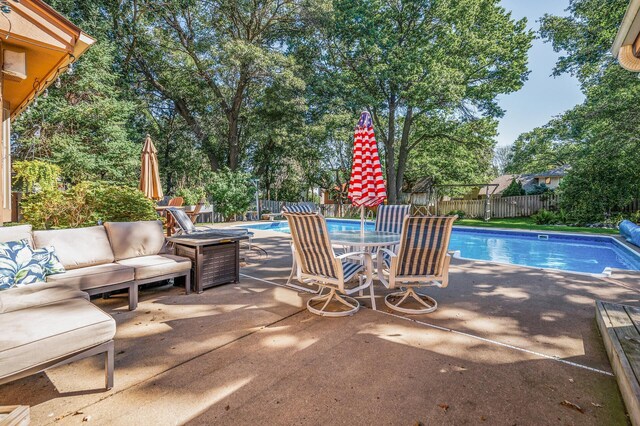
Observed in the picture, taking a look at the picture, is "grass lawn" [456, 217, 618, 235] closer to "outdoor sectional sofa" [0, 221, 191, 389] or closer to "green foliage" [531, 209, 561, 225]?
"green foliage" [531, 209, 561, 225]

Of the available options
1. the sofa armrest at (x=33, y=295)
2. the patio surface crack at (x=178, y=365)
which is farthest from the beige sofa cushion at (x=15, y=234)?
the patio surface crack at (x=178, y=365)

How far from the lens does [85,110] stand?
11.6m

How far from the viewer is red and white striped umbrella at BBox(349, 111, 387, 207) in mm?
4484

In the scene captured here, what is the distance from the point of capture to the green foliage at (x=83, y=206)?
454 cm

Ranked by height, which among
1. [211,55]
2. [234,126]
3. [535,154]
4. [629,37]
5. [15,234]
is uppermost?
[211,55]

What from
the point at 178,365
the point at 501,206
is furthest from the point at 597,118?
the point at 178,365

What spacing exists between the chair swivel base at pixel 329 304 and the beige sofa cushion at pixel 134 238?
2.26 metres

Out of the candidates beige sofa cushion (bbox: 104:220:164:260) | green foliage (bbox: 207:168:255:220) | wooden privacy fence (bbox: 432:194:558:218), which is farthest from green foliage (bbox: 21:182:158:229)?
wooden privacy fence (bbox: 432:194:558:218)

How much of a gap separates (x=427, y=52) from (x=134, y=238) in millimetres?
14546

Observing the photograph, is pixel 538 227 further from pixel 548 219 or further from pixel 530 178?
pixel 530 178

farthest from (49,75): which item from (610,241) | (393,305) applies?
(610,241)

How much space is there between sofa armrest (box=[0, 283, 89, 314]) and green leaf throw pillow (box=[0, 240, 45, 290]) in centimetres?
10

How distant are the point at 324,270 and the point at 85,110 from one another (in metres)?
13.1

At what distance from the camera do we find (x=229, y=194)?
1466 cm
